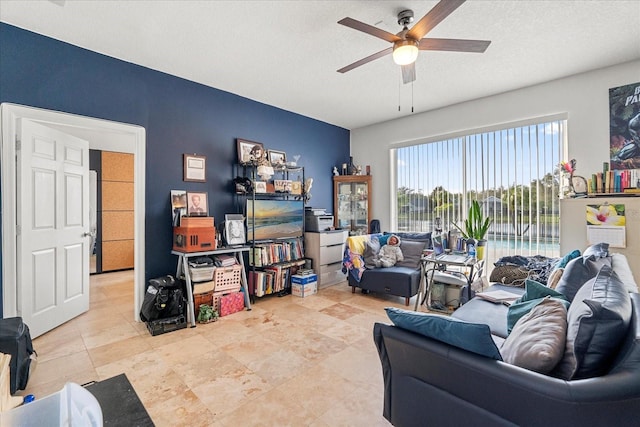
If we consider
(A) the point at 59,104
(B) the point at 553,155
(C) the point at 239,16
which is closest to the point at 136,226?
(A) the point at 59,104

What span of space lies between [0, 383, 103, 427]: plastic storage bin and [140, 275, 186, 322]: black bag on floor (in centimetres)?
266

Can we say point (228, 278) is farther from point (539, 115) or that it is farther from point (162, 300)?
point (539, 115)

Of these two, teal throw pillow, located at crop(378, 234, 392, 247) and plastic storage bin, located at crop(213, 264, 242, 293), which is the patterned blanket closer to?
teal throw pillow, located at crop(378, 234, 392, 247)

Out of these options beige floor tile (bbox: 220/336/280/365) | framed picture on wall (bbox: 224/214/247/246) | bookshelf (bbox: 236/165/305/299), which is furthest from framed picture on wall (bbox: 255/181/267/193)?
beige floor tile (bbox: 220/336/280/365)

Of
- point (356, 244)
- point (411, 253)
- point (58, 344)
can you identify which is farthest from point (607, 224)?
point (58, 344)

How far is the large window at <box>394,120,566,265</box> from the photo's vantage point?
149 inches

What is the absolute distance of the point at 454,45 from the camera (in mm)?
2219

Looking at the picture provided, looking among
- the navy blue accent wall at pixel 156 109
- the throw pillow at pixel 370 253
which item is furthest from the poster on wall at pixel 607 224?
the navy blue accent wall at pixel 156 109

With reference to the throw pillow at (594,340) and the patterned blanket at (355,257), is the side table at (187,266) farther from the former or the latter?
the throw pillow at (594,340)

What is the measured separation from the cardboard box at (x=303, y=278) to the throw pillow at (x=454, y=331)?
280cm

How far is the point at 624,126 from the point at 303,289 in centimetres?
415

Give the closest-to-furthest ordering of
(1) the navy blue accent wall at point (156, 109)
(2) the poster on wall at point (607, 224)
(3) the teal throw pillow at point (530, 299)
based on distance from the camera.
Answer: (3) the teal throw pillow at point (530, 299)
(1) the navy blue accent wall at point (156, 109)
(2) the poster on wall at point (607, 224)

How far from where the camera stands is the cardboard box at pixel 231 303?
3409mm

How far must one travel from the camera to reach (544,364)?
1.05 m
